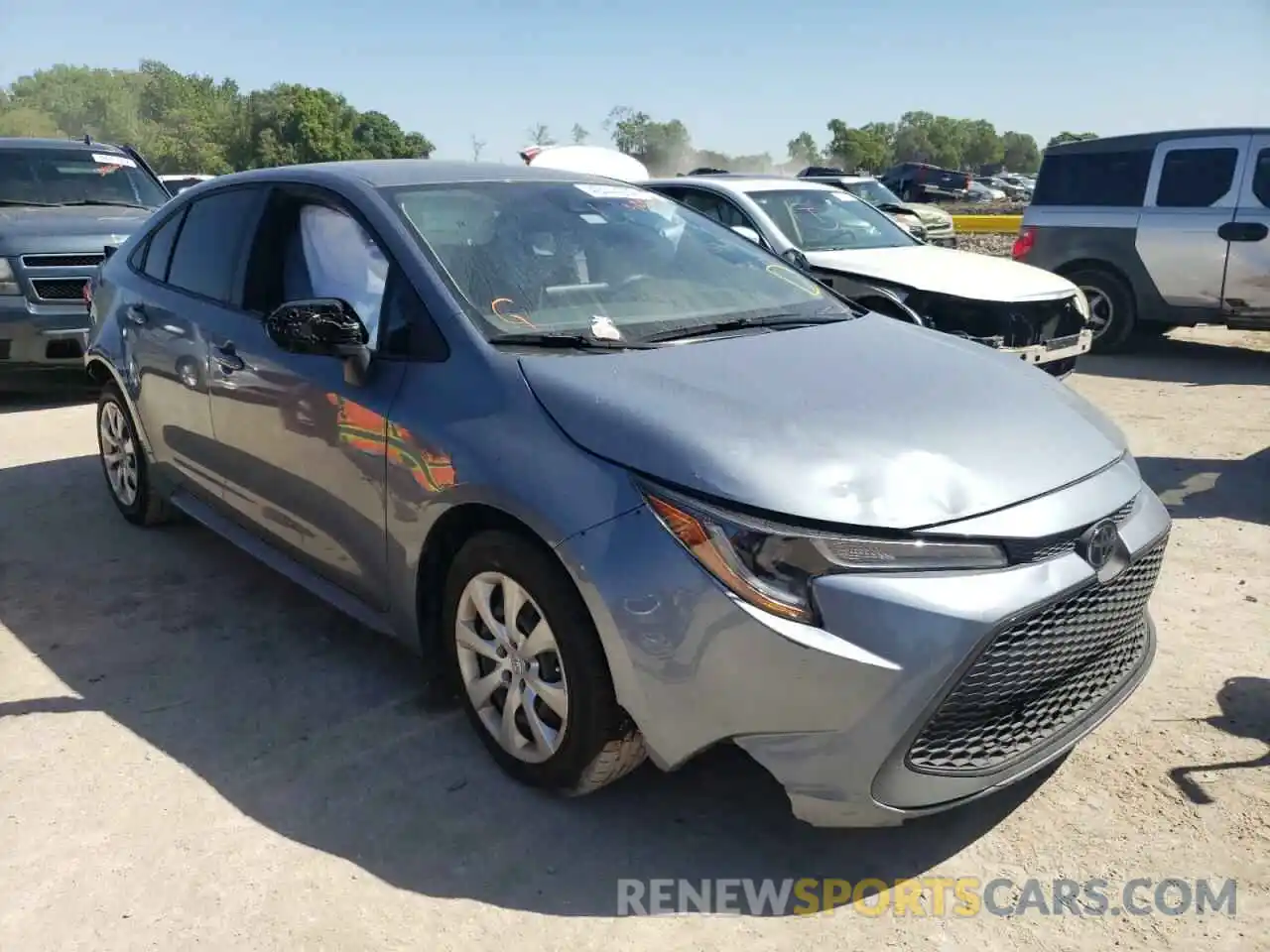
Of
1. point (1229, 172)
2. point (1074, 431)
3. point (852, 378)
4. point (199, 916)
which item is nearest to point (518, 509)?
point (852, 378)

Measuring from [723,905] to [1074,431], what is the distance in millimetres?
1554

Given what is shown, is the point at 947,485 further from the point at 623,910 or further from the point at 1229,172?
the point at 1229,172

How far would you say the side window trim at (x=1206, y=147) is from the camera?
8.80 m

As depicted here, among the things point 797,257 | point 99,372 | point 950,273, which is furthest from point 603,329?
point 950,273

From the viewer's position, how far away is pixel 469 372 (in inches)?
116

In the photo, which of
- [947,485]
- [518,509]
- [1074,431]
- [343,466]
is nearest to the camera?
[947,485]

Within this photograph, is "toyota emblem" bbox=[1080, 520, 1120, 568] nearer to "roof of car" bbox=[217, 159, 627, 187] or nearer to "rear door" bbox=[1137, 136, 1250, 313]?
"roof of car" bbox=[217, 159, 627, 187]

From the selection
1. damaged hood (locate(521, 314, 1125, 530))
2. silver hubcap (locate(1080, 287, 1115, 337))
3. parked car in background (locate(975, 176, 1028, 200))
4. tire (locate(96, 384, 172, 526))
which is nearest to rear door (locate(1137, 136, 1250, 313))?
silver hubcap (locate(1080, 287, 1115, 337))

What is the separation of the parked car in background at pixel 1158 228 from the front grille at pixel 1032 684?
720 centimetres

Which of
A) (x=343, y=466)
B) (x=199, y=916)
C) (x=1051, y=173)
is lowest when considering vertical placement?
(x=199, y=916)

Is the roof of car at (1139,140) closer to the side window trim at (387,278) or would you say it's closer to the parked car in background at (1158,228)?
the parked car in background at (1158,228)

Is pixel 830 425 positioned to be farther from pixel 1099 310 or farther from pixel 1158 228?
pixel 1099 310

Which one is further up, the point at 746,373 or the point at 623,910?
the point at 746,373

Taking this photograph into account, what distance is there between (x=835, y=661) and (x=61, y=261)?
25.3 ft
